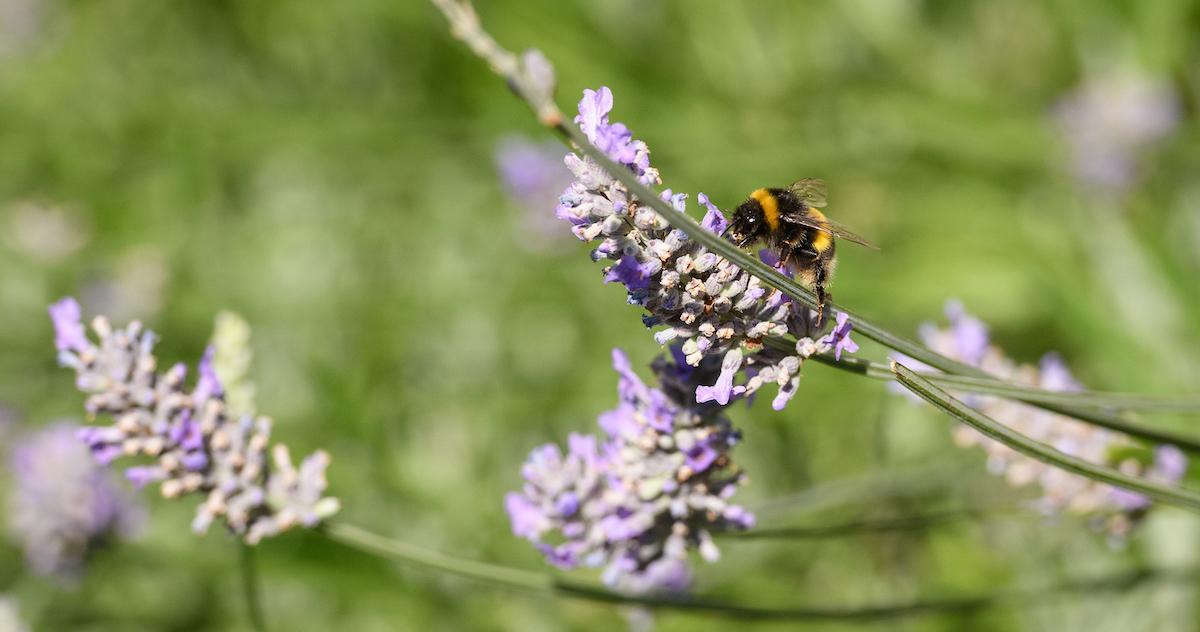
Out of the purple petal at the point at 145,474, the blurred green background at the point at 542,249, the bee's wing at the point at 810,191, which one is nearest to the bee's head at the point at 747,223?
the bee's wing at the point at 810,191

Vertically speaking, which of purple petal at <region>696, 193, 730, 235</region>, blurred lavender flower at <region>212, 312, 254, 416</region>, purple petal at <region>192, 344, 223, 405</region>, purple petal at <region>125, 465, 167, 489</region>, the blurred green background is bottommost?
purple petal at <region>696, 193, 730, 235</region>

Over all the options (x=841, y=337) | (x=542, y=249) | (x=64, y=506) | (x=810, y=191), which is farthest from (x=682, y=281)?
(x=542, y=249)

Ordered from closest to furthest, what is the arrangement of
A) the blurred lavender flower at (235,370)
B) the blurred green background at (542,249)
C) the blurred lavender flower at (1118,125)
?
Result: the blurred lavender flower at (235,370), the blurred green background at (542,249), the blurred lavender flower at (1118,125)

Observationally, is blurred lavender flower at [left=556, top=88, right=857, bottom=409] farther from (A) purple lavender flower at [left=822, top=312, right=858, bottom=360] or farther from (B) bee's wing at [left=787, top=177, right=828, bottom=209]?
(B) bee's wing at [left=787, top=177, right=828, bottom=209]

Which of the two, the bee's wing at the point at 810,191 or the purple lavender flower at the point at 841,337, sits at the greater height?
the bee's wing at the point at 810,191

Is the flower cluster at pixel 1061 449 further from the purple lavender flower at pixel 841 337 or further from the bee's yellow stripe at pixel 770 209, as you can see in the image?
the purple lavender flower at pixel 841 337

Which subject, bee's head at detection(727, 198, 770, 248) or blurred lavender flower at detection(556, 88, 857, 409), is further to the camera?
bee's head at detection(727, 198, 770, 248)

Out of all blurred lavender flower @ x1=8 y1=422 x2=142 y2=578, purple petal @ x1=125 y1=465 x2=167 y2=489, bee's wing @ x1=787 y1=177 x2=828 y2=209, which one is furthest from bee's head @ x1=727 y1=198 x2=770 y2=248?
blurred lavender flower @ x1=8 y1=422 x2=142 y2=578
